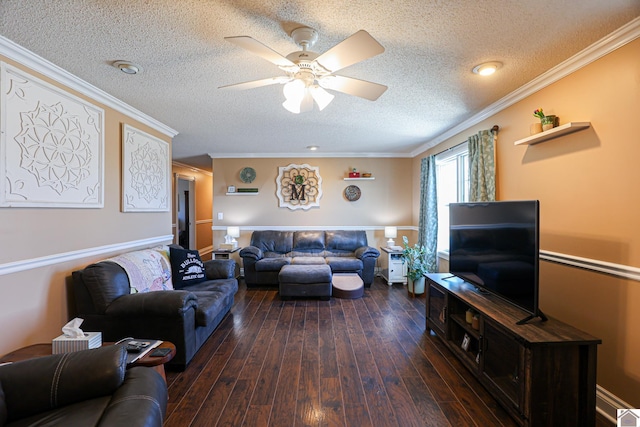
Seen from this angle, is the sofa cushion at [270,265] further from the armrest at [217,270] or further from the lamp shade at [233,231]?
the armrest at [217,270]

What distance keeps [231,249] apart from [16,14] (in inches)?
153

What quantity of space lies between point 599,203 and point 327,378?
233 centimetres

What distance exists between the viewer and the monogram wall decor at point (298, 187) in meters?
5.66

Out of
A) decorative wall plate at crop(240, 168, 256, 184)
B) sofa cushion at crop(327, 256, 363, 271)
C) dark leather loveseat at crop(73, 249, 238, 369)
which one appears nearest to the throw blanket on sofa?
dark leather loveseat at crop(73, 249, 238, 369)

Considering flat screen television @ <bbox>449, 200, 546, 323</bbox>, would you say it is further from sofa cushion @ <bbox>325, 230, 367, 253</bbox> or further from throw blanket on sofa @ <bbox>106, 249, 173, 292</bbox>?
throw blanket on sofa @ <bbox>106, 249, 173, 292</bbox>

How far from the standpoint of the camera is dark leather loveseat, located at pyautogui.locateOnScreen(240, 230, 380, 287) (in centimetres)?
476

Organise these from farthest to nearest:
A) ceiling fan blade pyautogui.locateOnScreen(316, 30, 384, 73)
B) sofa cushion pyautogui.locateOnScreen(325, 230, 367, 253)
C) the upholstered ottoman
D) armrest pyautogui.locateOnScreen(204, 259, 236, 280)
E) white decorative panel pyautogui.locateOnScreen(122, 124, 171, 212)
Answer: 1. sofa cushion pyautogui.locateOnScreen(325, 230, 367, 253)
2. the upholstered ottoman
3. armrest pyautogui.locateOnScreen(204, 259, 236, 280)
4. white decorative panel pyautogui.locateOnScreen(122, 124, 171, 212)
5. ceiling fan blade pyautogui.locateOnScreen(316, 30, 384, 73)

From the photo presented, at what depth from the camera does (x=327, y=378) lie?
7.38 feet

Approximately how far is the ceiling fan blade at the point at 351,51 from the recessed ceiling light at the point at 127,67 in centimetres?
152

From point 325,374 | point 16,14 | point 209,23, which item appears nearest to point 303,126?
point 209,23

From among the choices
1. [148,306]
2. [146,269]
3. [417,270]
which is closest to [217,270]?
[146,269]

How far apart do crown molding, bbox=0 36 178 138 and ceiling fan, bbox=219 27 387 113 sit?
1.46 m

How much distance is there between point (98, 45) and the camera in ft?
6.27

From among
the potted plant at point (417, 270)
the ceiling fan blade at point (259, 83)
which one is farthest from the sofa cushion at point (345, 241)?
A: the ceiling fan blade at point (259, 83)
